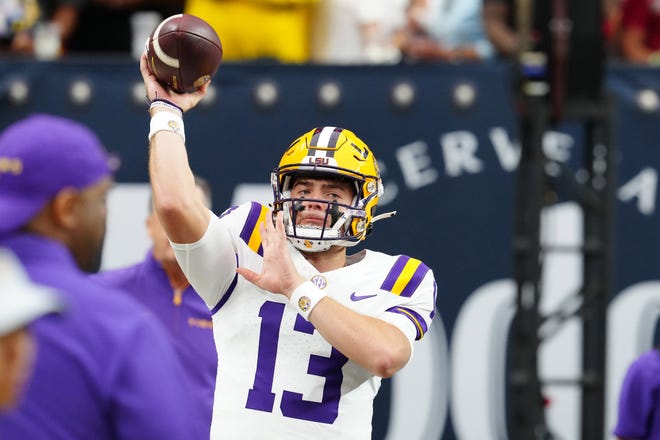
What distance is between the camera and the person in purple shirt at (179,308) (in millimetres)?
5578

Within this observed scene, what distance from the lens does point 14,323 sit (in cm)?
221

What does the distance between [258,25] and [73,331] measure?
4967 millimetres

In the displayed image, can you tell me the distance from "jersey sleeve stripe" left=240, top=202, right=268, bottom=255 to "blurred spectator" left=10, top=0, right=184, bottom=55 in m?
4.09

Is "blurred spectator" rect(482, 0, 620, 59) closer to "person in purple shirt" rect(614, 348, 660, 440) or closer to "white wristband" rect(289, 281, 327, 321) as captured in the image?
"person in purple shirt" rect(614, 348, 660, 440)

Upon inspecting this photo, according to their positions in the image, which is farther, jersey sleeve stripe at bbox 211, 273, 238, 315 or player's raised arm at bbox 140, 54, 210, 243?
jersey sleeve stripe at bbox 211, 273, 238, 315

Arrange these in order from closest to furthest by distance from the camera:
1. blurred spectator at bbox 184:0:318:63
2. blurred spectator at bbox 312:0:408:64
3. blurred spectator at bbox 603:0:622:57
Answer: blurred spectator at bbox 184:0:318:63 < blurred spectator at bbox 312:0:408:64 < blurred spectator at bbox 603:0:622:57

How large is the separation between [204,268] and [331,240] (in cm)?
38

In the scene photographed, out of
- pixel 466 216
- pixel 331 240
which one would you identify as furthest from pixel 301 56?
pixel 331 240

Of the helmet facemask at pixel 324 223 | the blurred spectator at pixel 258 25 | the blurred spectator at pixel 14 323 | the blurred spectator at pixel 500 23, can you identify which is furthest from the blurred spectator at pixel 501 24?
the blurred spectator at pixel 14 323

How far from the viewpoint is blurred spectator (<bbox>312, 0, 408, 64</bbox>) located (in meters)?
7.60

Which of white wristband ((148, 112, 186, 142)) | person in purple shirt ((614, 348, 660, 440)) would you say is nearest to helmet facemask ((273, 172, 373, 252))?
white wristband ((148, 112, 186, 142))

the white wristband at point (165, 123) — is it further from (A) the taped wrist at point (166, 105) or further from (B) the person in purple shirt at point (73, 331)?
(B) the person in purple shirt at point (73, 331)

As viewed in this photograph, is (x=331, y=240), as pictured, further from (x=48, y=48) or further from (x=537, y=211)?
(x=48, y=48)

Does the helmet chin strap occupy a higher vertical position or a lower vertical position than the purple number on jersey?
higher
